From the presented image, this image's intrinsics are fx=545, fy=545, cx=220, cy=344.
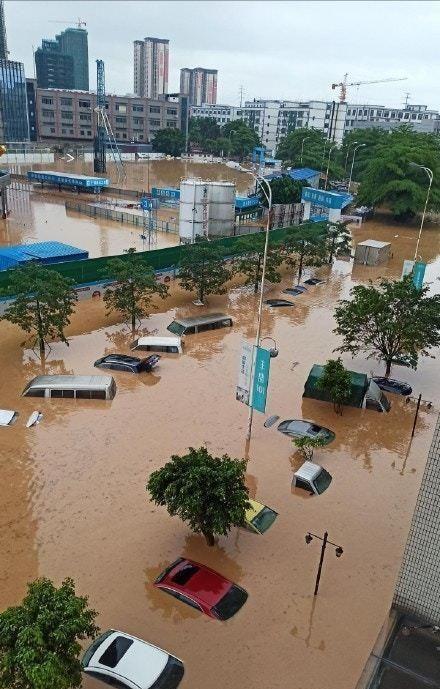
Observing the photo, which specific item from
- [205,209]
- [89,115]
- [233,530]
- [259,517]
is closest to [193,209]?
[205,209]

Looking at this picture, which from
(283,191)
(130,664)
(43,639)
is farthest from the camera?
(283,191)

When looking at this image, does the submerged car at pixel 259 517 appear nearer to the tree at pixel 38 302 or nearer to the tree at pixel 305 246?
the tree at pixel 38 302

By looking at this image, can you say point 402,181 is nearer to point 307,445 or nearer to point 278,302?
point 278,302

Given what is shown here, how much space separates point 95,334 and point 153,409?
9.40 m

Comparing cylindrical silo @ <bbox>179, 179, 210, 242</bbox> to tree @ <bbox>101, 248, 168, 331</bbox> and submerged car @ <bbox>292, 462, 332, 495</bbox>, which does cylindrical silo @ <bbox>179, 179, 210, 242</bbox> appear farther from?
submerged car @ <bbox>292, 462, 332, 495</bbox>

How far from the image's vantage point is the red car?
43.6 feet

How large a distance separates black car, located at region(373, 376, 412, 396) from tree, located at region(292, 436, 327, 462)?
656cm

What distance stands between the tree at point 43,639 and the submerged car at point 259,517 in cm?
633

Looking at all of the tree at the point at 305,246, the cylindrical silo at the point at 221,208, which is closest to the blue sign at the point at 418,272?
the tree at the point at 305,246

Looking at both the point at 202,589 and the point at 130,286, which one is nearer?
the point at 202,589

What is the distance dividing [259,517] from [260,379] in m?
5.29

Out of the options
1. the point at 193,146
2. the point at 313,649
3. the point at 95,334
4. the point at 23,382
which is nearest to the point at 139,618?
the point at 313,649

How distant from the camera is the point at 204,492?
14.3 m

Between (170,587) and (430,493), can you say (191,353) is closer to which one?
(170,587)
